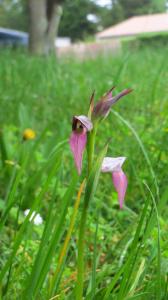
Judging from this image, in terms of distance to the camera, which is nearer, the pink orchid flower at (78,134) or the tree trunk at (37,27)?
the pink orchid flower at (78,134)

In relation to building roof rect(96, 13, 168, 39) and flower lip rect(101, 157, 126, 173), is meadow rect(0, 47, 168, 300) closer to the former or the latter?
flower lip rect(101, 157, 126, 173)

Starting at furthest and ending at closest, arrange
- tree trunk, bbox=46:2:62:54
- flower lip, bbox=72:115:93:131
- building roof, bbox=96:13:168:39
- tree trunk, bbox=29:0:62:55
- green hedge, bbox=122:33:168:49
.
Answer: tree trunk, bbox=46:2:62:54
tree trunk, bbox=29:0:62:55
green hedge, bbox=122:33:168:49
building roof, bbox=96:13:168:39
flower lip, bbox=72:115:93:131

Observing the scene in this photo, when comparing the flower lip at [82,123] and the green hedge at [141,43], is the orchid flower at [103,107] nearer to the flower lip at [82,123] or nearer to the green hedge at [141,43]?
the flower lip at [82,123]

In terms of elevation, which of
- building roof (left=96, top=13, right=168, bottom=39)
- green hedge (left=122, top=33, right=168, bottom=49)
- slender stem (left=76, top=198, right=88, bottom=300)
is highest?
building roof (left=96, top=13, right=168, bottom=39)

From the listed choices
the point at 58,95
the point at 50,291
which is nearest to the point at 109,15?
the point at 58,95

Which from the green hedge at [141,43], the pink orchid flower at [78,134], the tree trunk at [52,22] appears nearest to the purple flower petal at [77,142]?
the pink orchid flower at [78,134]

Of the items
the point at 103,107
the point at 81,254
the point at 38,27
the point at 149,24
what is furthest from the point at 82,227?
the point at 38,27

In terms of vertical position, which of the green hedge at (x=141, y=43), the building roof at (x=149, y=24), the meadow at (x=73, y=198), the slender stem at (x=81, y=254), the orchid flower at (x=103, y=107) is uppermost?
the building roof at (x=149, y=24)

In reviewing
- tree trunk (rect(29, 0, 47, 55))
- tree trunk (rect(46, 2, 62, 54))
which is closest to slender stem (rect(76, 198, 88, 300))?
tree trunk (rect(29, 0, 47, 55))
